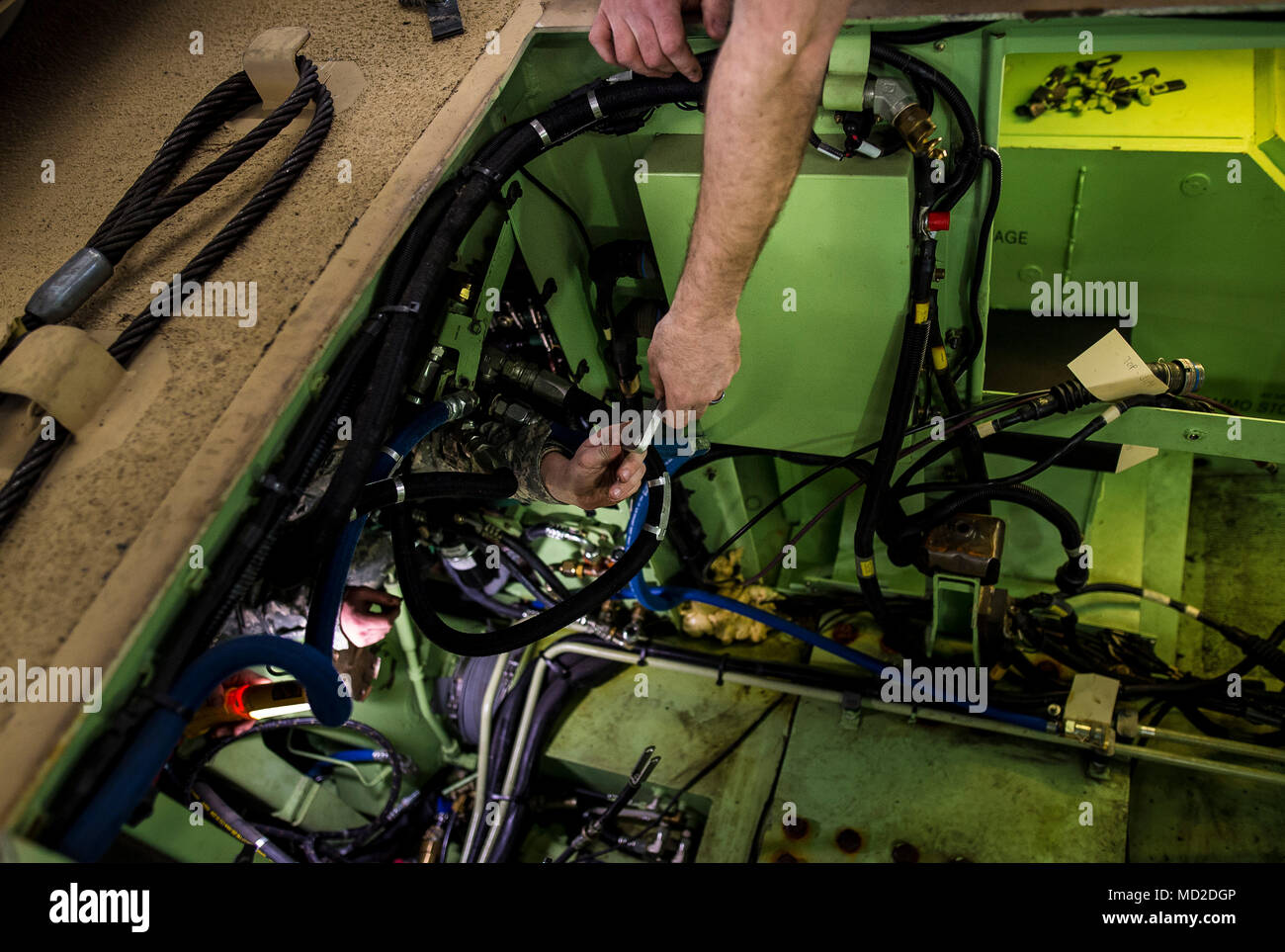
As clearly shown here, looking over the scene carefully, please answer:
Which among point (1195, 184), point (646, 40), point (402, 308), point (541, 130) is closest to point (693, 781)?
point (402, 308)

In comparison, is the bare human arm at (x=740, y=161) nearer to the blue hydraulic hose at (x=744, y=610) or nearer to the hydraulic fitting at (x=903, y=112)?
the hydraulic fitting at (x=903, y=112)

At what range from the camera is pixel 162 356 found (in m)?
1.18

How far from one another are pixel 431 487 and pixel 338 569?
19 cm

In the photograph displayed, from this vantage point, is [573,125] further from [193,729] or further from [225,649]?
[193,729]

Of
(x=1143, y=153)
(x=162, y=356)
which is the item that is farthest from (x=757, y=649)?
(x=162, y=356)

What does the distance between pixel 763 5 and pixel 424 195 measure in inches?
20.8

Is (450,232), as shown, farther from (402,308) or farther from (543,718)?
(543,718)

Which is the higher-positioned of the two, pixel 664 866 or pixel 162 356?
pixel 162 356

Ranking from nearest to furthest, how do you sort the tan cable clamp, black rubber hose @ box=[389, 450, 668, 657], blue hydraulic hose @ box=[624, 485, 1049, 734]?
the tan cable clamp → black rubber hose @ box=[389, 450, 668, 657] → blue hydraulic hose @ box=[624, 485, 1049, 734]

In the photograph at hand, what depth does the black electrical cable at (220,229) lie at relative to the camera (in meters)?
1.10

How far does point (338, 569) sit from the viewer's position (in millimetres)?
1233

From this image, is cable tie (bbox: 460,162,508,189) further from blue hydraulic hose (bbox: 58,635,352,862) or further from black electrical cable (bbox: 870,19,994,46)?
blue hydraulic hose (bbox: 58,635,352,862)

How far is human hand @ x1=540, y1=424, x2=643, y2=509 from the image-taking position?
148cm

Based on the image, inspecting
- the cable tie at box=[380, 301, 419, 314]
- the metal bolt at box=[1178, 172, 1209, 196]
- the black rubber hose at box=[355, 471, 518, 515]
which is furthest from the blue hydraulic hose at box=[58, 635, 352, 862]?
the metal bolt at box=[1178, 172, 1209, 196]
